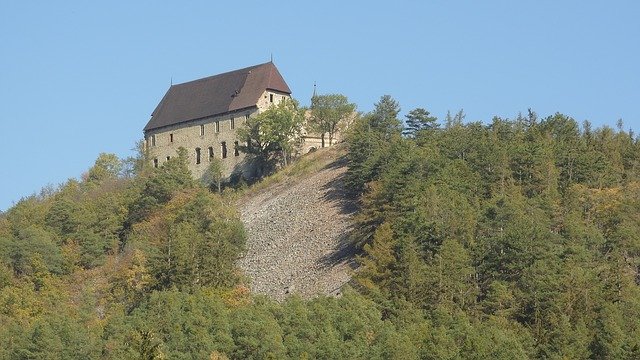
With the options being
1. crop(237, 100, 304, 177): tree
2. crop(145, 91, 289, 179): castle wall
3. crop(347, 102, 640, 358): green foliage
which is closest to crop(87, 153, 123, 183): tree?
crop(145, 91, 289, 179): castle wall

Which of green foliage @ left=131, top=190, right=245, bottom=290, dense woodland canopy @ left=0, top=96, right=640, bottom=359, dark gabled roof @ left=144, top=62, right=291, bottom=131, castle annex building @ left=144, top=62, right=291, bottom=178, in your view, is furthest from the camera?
dark gabled roof @ left=144, top=62, right=291, bottom=131

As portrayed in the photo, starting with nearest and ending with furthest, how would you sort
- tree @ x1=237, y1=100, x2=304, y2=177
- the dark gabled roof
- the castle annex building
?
tree @ x1=237, y1=100, x2=304, y2=177, the castle annex building, the dark gabled roof

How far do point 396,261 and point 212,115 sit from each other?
34951mm

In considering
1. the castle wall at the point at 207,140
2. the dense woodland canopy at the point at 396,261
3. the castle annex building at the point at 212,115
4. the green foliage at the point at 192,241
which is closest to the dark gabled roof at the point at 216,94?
the castle annex building at the point at 212,115

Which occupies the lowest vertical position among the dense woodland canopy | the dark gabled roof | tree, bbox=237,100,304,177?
the dense woodland canopy

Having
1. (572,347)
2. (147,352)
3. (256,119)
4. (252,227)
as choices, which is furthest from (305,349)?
(256,119)

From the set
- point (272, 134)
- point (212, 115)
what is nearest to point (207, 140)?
point (212, 115)

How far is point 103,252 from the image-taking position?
82.8m

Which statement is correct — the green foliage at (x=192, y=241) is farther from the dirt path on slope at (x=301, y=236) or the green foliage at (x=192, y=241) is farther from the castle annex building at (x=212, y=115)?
the castle annex building at (x=212, y=115)

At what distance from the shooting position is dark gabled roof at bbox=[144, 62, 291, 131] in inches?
3834

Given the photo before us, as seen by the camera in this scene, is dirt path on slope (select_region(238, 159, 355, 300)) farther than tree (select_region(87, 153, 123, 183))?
No

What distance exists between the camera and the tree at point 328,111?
3730 inches

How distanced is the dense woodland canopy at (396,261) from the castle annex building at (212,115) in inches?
279

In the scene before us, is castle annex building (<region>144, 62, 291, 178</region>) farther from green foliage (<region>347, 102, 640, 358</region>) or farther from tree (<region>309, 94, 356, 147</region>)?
green foliage (<region>347, 102, 640, 358</region>)
